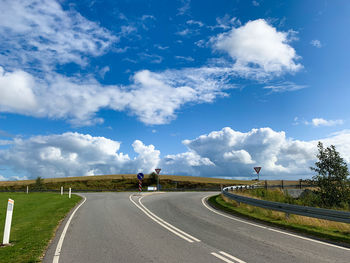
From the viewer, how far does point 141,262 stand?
581 cm

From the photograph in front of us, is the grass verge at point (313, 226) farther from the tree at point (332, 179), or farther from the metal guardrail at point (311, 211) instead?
the tree at point (332, 179)

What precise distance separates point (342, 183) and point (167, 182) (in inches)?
1970

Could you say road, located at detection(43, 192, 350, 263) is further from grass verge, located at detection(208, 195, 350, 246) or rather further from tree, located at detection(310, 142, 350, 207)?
tree, located at detection(310, 142, 350, 207)

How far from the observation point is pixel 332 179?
61.4 ft

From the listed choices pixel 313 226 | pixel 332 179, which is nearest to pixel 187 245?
pixel 313 226

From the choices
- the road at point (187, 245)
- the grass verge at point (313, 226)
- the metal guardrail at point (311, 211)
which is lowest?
the grass verge at point (313, 226)

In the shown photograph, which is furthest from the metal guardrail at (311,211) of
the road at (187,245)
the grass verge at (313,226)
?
the road at (187,245)

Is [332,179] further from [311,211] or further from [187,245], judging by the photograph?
[187,245]

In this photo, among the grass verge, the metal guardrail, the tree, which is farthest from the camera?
the tree

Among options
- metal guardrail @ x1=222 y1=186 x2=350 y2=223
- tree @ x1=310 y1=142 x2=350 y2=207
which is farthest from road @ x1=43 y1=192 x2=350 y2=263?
tree @ x1=310 y1=142 x2=350 y2=207

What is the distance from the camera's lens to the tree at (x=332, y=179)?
1836 cm

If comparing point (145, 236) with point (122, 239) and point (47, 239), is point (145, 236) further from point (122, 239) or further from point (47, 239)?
point (47, 239)

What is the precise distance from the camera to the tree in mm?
18359

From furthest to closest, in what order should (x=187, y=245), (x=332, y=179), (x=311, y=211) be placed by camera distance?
(x=332, y=179)
(x=311, y=211)
(x=187, y=245)
